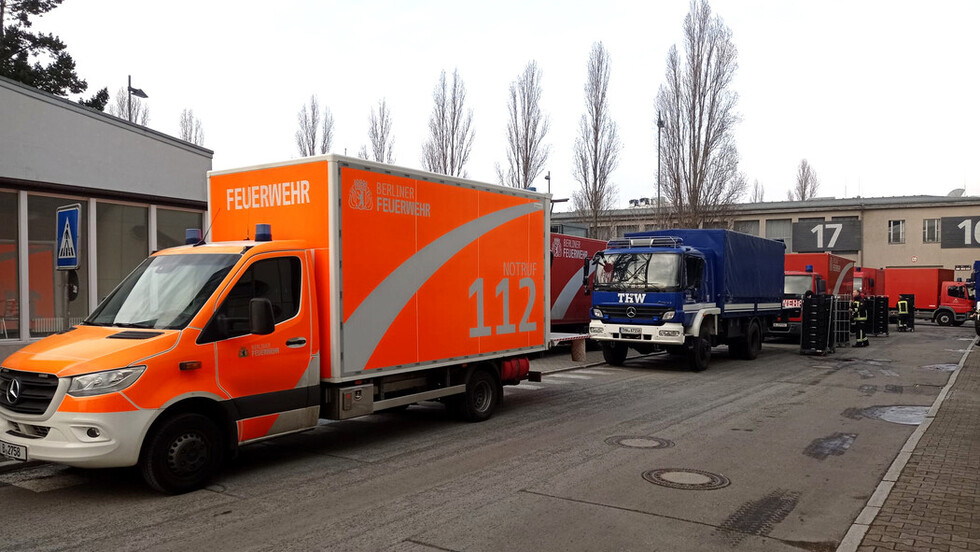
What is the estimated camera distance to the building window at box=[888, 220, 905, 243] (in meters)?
51.5

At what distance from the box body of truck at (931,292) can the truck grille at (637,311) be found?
30.1 meters

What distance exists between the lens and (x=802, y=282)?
2584 centimetres

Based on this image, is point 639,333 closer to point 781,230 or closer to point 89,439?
point 89,439

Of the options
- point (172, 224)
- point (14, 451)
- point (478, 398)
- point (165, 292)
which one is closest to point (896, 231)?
point (478, 398)

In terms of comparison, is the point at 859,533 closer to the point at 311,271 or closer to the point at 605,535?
the point at 605,535

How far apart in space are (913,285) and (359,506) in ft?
144

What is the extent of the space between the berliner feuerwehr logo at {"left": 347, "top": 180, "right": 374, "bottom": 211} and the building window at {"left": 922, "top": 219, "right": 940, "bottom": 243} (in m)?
54.2

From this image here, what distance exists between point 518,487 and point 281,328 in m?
2.95

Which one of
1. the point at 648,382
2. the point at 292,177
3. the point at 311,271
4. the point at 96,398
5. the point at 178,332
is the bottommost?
the point at 648,382

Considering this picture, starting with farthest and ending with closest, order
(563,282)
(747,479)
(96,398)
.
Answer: (563,282)
(747,479)
(96,398)

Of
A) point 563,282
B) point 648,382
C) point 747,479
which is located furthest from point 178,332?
point 563,282

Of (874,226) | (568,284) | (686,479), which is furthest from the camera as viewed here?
(874,226)

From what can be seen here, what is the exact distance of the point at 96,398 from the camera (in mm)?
5855

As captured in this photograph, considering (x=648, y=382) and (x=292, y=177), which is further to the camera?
(x=648, y=382)
